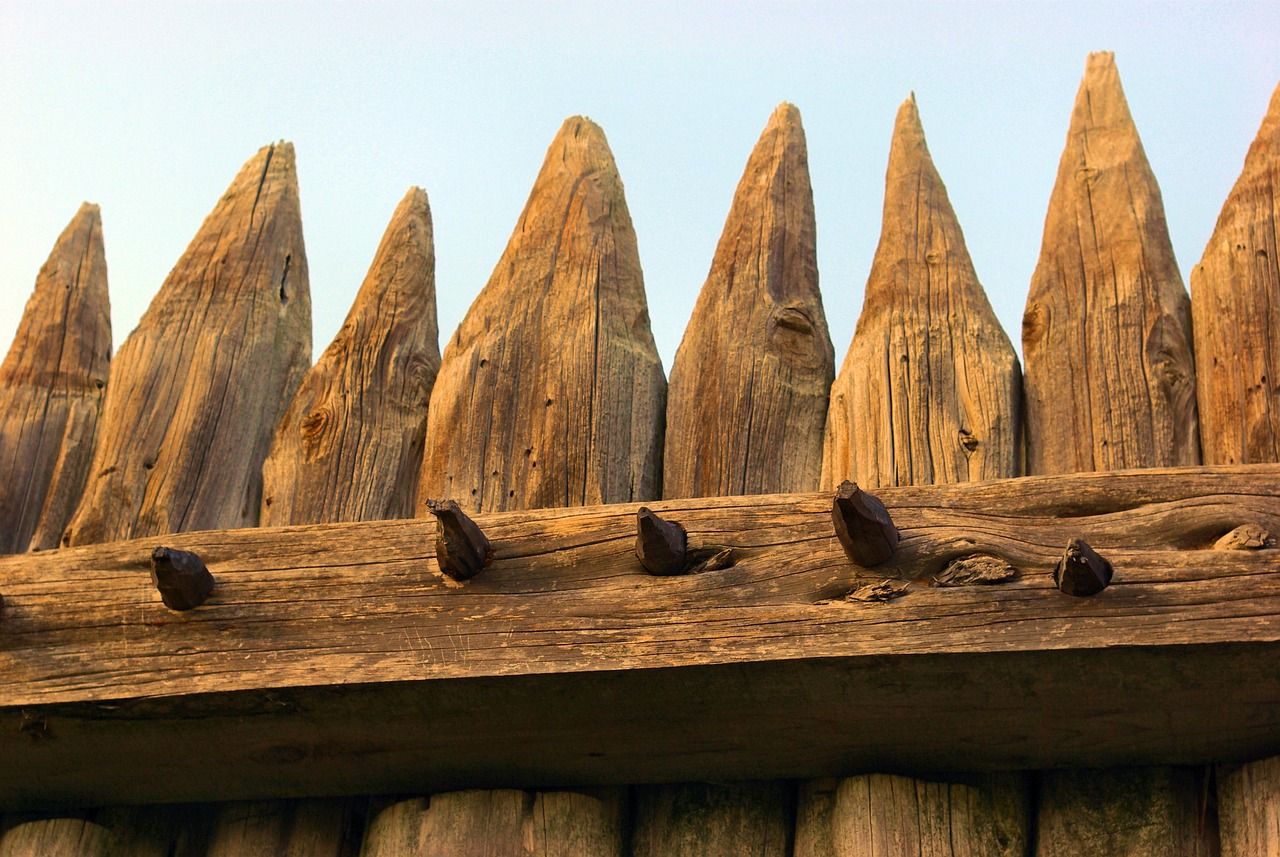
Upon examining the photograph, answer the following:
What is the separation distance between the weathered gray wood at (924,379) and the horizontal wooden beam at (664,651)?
1.21ft

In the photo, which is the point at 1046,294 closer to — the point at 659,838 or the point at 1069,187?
the point at 1069,187

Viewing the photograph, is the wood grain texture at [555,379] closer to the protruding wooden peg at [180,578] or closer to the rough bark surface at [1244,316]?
the protruding wooden peg at [180,578]

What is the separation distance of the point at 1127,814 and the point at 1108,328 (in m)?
1.20

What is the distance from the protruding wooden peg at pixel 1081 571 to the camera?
250cm

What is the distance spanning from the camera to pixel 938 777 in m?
2.89

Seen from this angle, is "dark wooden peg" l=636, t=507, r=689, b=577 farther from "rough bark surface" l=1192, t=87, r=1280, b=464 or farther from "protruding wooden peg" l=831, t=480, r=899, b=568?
"rough bark surface" l=1192, t=87, r=1280, b=464

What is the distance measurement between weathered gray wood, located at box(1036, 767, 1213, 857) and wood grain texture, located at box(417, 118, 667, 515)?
1.23 meters

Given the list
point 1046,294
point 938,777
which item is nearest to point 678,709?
point 938,777

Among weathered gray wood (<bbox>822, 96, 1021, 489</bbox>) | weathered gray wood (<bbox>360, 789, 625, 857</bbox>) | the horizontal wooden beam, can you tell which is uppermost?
weathered gray wood (<bbox>822, 96, 1021, 489</bbox>)

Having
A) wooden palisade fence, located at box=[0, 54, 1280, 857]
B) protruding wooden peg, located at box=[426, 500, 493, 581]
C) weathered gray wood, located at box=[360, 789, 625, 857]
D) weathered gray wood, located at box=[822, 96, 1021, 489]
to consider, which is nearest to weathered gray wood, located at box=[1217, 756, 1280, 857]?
wooden palisade fence, located at box=[0, 54, 1280, 857]

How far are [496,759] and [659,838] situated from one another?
0.40m

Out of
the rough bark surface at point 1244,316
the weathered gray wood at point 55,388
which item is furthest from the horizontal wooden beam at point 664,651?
the weathered gray wood at point 55,388

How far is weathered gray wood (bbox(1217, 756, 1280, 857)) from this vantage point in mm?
2617

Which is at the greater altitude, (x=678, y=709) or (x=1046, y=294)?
(x=1046, y=294)
